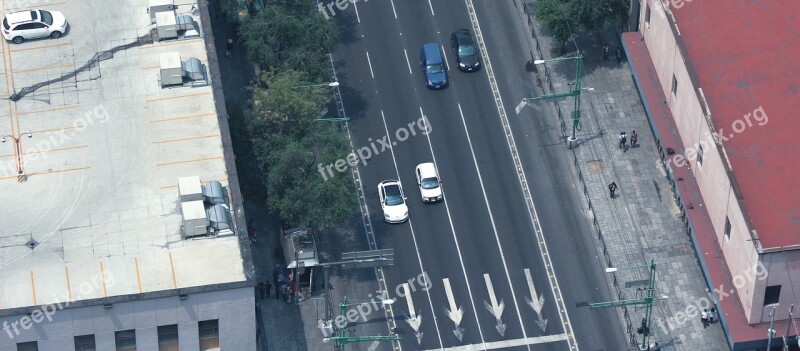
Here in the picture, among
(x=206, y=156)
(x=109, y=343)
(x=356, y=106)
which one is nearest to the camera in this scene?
(x=109, y=343)

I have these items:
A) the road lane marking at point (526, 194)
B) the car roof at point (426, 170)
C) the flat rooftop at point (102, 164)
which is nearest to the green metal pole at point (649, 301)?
the road lane marking at point (526, 194)

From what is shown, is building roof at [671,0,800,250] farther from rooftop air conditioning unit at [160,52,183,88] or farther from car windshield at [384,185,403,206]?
rooftop air conditioning unit at [160,52,183,88]

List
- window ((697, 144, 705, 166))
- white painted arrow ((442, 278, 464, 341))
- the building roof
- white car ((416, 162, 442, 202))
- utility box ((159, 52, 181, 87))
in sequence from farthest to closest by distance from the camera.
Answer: white car ((416, 162, 442, 202)) → window ((697, 144, 705, 166)) → white painted arrow ((442, 278, 464, 341)) → utility box ((159, 52, 181, 87)) → the building roof

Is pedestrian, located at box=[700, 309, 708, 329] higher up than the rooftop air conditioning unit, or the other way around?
the rooftop air conditioning unit

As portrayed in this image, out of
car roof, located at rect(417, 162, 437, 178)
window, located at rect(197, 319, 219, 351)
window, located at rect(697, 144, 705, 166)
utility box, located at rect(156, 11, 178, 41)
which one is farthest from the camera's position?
car roof, located at rect(417, 162, 437, 178)

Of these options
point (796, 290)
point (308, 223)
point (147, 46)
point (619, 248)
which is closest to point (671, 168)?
point (619, 248)

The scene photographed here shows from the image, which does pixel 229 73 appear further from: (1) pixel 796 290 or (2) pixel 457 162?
(1) pixel 796 290

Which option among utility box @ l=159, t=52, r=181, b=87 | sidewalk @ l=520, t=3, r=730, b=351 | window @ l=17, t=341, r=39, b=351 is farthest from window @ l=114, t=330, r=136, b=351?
sidewalk @ l=520, t=3, r=730, b=351
